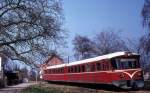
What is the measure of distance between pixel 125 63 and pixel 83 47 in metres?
61.3

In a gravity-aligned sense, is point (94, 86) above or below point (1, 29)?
below

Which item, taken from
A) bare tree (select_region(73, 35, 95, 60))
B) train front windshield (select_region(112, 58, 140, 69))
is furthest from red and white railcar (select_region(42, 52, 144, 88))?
bare tree (select_region(73, 35, 95, 60))

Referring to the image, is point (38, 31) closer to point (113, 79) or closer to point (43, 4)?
point (43, 4)

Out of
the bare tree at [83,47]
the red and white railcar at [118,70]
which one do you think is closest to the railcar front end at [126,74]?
the red and white railcar at [118,70]

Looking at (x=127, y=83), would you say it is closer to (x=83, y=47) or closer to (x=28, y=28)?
(x=28, y=28)

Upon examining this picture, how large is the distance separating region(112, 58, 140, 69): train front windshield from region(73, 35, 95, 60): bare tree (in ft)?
191

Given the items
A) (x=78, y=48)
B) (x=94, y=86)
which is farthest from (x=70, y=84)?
(x=78, y=48)

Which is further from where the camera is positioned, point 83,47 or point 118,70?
point 83,47

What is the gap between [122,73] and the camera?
101ft

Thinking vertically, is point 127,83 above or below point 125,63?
below

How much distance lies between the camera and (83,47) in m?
92.8

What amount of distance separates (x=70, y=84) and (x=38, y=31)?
72.7 feet

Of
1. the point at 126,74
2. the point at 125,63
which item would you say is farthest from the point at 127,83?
the point at 125,63

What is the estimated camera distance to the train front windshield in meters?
31.2
